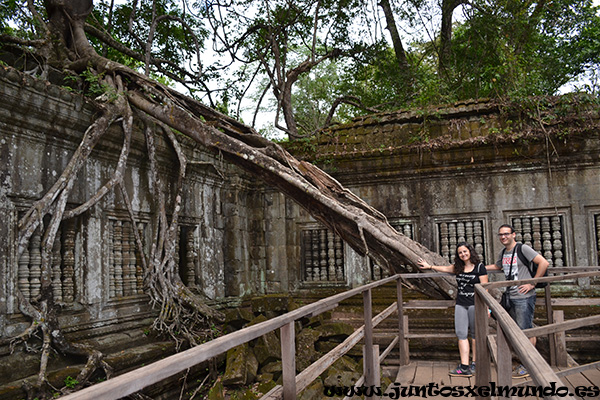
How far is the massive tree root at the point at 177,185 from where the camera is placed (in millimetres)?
4125

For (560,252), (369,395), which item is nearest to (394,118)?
(560,252)

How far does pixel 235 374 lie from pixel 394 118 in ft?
12.5

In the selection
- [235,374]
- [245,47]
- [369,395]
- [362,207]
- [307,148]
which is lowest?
[235,374]

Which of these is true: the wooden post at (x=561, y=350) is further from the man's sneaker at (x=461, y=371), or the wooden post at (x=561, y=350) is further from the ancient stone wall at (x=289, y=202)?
the ancient stone wall at (x=289, y=202)

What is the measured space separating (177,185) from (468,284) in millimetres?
3368

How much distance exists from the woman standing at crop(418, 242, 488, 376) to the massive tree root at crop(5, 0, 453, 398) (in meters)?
0.41

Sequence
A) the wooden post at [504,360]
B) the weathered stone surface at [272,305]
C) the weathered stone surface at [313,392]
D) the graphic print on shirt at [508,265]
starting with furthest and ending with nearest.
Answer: the weathered stone surface at [272,305] → the weathered stone surface at [313,392] → the graphic print on shirt at [508,265] → the wooden post at [504,360]

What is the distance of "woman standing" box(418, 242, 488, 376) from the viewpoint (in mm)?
3816

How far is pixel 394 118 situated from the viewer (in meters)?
6.33

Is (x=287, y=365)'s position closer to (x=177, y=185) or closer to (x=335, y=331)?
(x=335, y=331)

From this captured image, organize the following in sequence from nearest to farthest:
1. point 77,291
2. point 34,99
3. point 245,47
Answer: point 34,99 → point 77,291 → point 245,47

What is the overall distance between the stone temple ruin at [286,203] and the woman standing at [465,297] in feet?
6.73

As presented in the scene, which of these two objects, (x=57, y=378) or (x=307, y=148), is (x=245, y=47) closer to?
(x=307, y=148)

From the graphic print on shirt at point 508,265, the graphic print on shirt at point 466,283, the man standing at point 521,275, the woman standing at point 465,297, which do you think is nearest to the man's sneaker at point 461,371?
the woman standing at point 465,297
